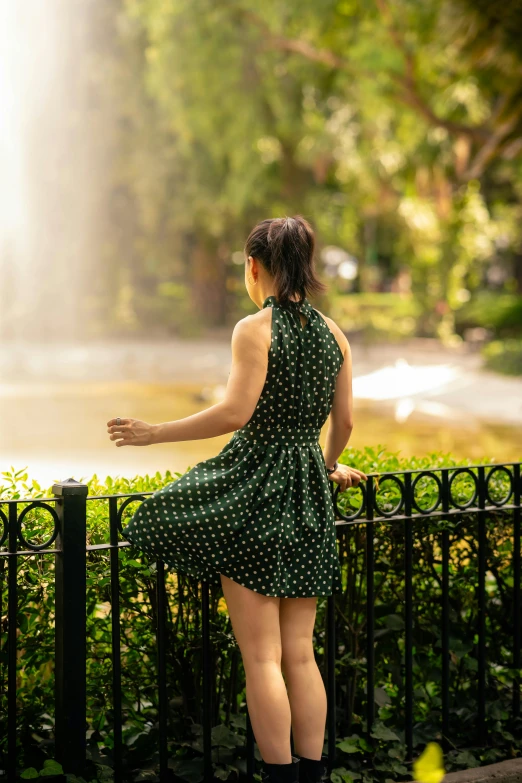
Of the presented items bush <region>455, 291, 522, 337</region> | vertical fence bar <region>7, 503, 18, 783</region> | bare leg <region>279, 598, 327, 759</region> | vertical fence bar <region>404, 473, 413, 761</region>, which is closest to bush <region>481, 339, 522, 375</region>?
bush <region>455, 291, 522, 337</region>

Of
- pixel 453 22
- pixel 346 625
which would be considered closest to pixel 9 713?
pixel 346 625

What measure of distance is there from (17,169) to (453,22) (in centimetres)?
1860

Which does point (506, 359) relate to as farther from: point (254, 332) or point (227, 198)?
point (254, 332)

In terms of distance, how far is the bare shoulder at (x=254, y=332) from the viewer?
2.51 meters

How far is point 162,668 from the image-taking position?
9.08 feet

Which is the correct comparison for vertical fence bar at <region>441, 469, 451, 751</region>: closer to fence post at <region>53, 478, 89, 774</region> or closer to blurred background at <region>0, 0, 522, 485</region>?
fence post at <region>53, 478, 89, 774</region>

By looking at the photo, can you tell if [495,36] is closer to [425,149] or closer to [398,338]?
[425,149]

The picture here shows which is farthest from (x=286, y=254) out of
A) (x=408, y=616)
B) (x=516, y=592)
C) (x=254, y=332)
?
(x=516, y=592)

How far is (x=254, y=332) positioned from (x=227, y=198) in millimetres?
22756

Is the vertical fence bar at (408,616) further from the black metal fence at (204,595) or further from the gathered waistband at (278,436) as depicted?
the gathered waistband at (278,436)

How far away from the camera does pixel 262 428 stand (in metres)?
2.60

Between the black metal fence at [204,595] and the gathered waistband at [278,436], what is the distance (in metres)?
0.34

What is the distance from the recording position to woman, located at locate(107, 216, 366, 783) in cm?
250

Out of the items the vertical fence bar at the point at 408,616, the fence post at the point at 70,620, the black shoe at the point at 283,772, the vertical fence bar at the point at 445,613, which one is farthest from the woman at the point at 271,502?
the vertical fence bar at the point at 445,613
